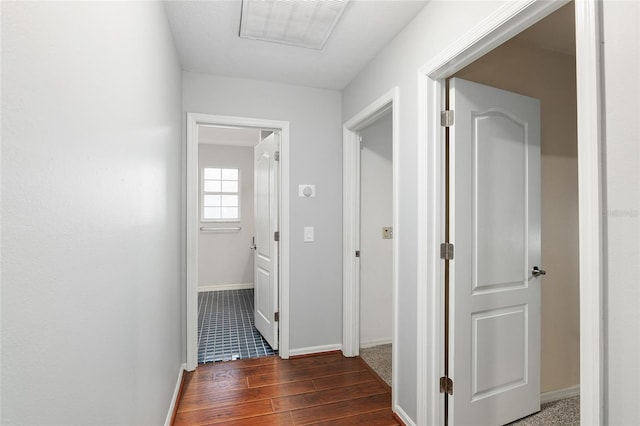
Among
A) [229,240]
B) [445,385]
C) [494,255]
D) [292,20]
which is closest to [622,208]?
[494,255]

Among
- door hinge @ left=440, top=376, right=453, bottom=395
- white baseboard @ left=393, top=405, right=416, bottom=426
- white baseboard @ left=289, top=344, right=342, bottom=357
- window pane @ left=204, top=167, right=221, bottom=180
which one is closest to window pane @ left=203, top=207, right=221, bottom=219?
window pane @ left=204, top=167, right=221, bottom=180

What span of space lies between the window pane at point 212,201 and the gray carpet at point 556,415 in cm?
487

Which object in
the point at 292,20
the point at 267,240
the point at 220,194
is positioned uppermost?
the point at 292,20

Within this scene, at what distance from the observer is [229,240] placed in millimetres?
5496

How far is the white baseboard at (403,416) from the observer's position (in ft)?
6.22

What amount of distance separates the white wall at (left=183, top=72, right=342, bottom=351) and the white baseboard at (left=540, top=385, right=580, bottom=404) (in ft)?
5.23

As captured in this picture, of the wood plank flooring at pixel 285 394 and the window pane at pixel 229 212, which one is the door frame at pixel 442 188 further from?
the window pane at pixel 229 212

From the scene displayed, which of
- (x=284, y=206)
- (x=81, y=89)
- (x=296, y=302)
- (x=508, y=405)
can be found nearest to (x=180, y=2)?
(x=81, y=89)

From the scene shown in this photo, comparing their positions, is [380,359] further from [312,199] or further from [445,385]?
[312,199]

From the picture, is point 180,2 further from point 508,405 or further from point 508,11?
point 508,405

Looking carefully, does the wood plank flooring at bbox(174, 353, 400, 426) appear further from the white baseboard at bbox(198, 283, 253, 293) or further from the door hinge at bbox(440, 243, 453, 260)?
the white baseboard at bbox(198, 283, 253, 293)

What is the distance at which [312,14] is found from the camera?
185 centimetres

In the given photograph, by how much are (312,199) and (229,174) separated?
313cm

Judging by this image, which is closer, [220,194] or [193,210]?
[193,210]
